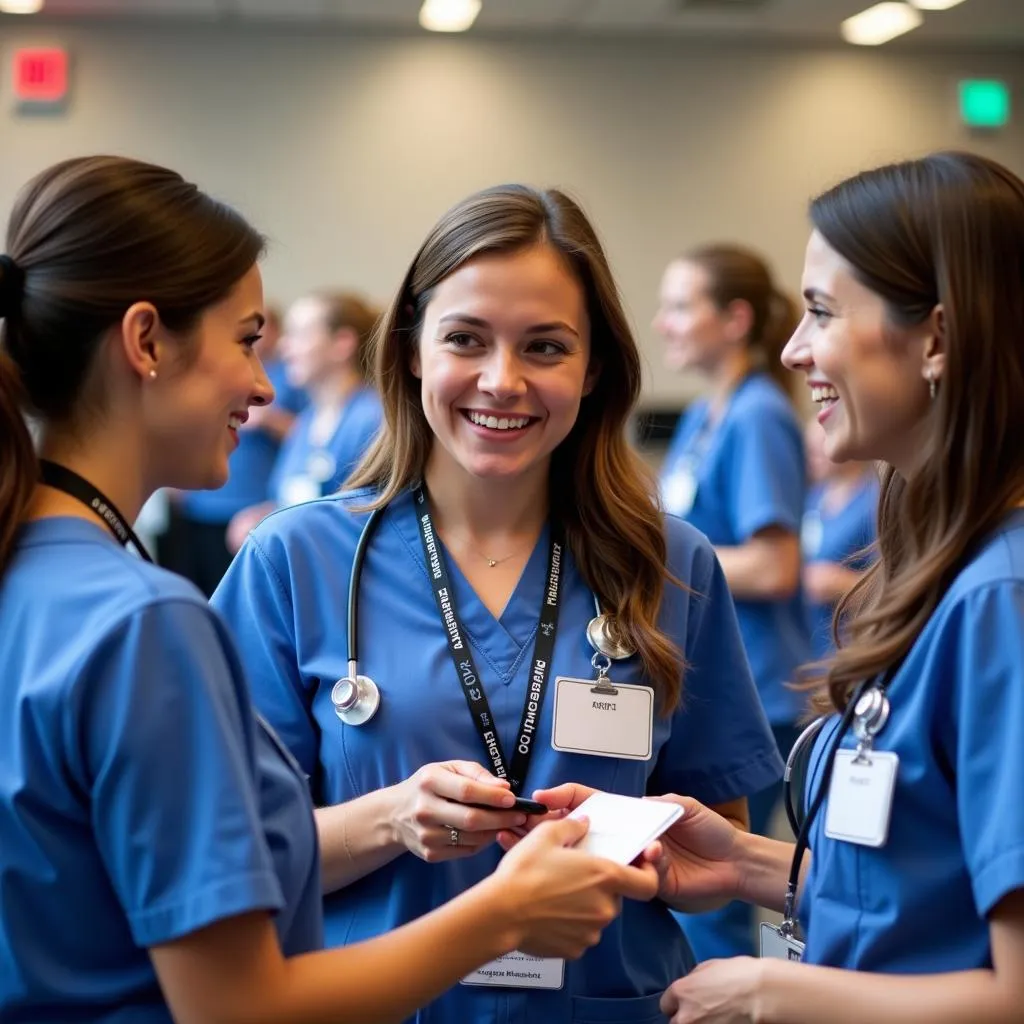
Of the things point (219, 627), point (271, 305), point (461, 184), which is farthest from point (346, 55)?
point (219, 627)

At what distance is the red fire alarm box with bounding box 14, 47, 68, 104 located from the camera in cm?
648

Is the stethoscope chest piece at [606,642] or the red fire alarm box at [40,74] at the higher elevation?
the red fire alarm box at [40,74]

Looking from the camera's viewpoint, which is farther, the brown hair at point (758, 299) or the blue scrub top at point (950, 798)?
the brown hair at point (758, 299)

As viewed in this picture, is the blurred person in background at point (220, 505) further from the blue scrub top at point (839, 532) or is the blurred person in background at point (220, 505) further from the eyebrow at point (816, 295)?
the eyebrow at point (816, 295)

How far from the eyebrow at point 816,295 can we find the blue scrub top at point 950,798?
12.2 inches

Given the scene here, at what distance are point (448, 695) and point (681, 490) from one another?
196cm

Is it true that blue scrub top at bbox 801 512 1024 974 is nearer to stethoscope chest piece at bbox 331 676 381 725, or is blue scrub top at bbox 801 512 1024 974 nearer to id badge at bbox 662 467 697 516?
stethoscope chest piece at bbox 331 676 381 725

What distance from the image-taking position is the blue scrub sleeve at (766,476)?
127 inches

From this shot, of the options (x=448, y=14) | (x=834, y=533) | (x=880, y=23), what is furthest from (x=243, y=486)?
(x=880, y=23)

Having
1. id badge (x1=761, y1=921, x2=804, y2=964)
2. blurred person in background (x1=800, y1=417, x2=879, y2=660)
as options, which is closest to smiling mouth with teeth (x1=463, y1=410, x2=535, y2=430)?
id badge (x1=761, y1=921, x2=804, y2=964)

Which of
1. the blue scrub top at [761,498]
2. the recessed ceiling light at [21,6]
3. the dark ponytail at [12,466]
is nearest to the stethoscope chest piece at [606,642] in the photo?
the dark ponytail at [12,466]

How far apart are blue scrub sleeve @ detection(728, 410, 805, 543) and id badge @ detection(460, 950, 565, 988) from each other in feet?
5.93

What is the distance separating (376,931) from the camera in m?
1.59

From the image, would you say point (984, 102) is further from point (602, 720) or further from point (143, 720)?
point (143, 720)
